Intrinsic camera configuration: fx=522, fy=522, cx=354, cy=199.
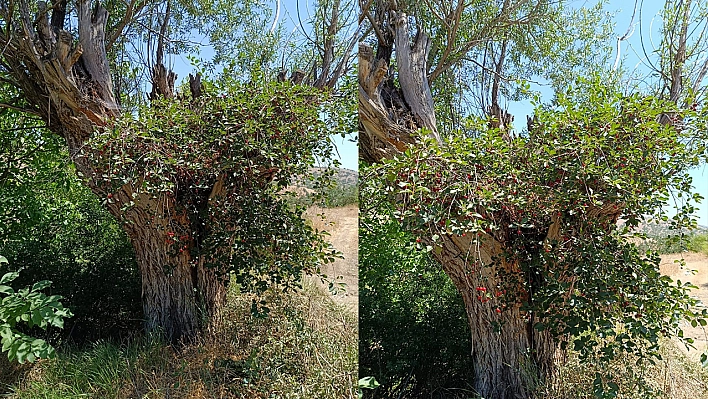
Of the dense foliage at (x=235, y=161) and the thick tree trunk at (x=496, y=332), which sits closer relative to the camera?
the thick tree trunk at (x=496, y=332)

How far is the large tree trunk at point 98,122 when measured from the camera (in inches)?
85.0

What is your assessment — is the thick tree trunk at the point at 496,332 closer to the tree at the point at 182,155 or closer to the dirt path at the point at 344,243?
the dirt path at the point at 344,243

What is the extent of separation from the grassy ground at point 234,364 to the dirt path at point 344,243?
0.07 m

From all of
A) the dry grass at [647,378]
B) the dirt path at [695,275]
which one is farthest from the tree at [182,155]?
the dirt path at [695,275]

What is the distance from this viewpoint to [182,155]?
191cm

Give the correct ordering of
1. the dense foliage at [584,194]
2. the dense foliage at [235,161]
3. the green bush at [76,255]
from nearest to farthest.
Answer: the dense foliage at [584,194]
the dense foliage at [235,161]
the green bush at [76,255]

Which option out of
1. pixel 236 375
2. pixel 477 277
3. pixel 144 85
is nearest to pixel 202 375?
pixel 236 375

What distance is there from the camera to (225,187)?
83.6 inches

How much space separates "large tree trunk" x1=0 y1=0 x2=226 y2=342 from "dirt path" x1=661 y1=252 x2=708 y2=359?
66.2 inches

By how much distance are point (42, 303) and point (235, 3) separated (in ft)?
6.08

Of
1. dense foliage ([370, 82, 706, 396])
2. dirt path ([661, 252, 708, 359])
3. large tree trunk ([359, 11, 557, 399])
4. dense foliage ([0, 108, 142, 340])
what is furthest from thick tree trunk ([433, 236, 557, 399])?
dense foliage ([0, 108, 142, 340])

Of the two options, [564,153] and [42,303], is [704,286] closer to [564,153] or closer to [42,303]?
[564,153]

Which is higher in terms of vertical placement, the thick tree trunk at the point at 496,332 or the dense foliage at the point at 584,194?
the dense foliage at the point at 584,194

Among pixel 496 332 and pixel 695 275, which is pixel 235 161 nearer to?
pixel 496 332
